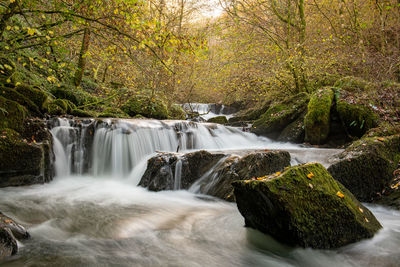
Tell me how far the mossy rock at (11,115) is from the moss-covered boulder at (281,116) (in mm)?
8726

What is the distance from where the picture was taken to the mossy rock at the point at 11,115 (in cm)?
530

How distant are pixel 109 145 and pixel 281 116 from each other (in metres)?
7.08

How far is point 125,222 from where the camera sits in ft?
12.8

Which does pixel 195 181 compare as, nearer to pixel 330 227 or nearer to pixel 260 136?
pixel 330 227

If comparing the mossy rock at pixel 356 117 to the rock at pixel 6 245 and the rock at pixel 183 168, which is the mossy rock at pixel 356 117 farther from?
the rock at pixel 6 245

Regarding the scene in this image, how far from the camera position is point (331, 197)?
271cm

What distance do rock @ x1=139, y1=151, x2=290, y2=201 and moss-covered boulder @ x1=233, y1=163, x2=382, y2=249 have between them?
6.36ft

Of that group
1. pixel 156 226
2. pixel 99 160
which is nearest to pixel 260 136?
pixel 99 160

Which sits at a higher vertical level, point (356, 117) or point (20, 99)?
point (20, 99)

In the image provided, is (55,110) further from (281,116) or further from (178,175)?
(281,116)

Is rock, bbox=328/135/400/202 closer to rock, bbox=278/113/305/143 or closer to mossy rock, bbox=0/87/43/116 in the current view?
rock, bbox=278/113/305/143

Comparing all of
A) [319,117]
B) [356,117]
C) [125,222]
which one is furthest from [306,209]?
[319,117]

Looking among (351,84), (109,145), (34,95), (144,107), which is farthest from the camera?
(144,107)

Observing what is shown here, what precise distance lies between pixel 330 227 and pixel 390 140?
11.2ft
